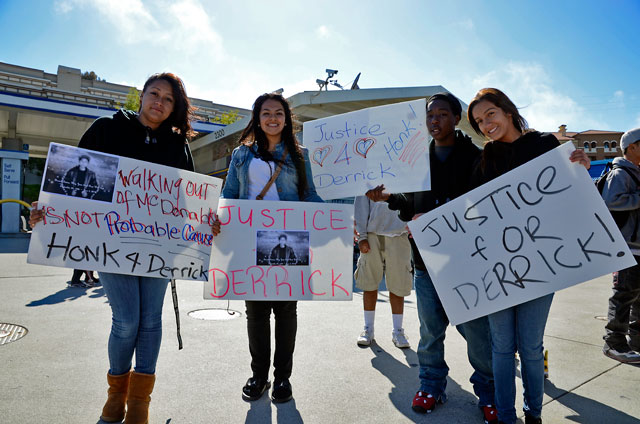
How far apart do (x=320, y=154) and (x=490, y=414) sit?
1.89 m

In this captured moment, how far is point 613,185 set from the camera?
11.7ft

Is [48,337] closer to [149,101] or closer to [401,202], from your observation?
[149,101]

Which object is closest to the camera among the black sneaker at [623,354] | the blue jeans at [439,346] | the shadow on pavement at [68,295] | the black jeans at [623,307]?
the blue jeans at [439,346]

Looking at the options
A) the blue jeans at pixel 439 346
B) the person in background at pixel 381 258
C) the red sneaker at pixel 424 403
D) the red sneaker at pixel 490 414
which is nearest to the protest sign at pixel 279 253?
the blue jeans at pixel 439 346

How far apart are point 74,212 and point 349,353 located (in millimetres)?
2458

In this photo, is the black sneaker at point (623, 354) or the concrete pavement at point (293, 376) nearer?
the concrete pavement at point (293, 376)

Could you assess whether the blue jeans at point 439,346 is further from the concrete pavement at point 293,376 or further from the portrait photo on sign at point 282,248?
the portrait photo on sign at point 282,248

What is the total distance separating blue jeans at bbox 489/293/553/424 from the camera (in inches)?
81.9

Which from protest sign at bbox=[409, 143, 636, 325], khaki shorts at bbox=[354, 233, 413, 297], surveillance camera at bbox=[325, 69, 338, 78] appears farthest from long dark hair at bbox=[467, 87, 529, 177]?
surveillance camera at bbox=[325, 69, 338, 78]

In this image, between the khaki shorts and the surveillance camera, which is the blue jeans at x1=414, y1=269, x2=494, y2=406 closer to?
the khaki shorts

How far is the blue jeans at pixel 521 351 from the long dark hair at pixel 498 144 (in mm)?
726

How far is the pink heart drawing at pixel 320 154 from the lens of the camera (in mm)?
2797

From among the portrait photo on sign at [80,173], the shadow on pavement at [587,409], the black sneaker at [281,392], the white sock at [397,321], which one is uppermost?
the portrait photo on sign at [80,173]

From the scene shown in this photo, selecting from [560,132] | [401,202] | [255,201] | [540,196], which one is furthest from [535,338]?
[560,132]
